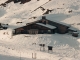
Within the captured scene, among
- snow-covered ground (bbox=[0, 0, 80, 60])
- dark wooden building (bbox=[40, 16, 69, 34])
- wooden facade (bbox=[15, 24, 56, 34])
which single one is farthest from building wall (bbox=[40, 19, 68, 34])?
wooden facade (bbox=[15, 24, 56, 34])

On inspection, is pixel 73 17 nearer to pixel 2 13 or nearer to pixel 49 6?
pixel 49 6

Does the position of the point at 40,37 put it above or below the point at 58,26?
above

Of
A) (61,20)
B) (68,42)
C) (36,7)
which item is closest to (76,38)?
(68,42)

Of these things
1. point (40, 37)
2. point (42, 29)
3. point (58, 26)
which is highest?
point (42, 29)

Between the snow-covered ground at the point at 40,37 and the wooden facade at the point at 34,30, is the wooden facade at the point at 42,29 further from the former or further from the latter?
the snow-covered ground at the point at 40,37

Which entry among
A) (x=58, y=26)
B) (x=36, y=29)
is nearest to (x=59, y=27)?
(x=58, y=26)

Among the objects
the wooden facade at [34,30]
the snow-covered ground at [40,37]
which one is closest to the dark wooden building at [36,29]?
the wooden facade at [34,30]

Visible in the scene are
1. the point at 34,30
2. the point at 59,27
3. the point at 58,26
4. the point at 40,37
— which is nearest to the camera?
the point at 40,37

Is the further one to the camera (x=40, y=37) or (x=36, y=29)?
(x=36, y=29)

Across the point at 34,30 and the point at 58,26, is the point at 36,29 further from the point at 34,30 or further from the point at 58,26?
the point at 58,26
